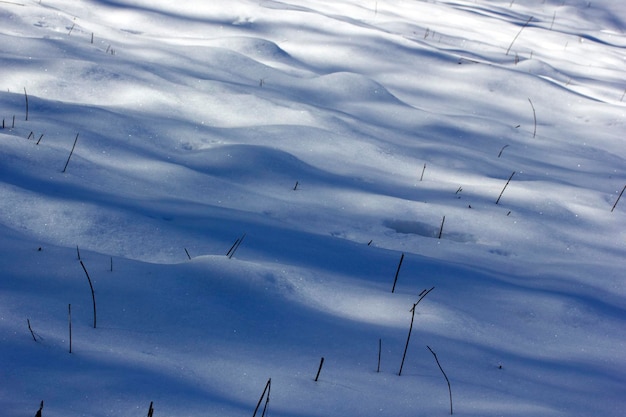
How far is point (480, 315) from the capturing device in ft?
6.42

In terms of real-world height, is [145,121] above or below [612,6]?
below

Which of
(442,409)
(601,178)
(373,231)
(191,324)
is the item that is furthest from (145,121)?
(601,178)

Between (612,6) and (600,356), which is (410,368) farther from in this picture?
(612,6)

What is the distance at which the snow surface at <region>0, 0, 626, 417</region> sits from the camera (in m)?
→ 1.50

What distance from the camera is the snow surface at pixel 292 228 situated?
150cm

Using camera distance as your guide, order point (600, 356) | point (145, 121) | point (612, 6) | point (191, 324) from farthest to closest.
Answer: point (612, 6) < point (145, 121) < point (600, 356) < point (191, 324)

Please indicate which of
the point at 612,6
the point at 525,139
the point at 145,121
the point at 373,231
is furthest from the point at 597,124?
the point at 612,6

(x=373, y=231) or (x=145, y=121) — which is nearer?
(x=373, y=231)

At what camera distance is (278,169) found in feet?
8.85

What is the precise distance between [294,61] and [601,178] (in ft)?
6.92

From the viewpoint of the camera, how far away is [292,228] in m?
2.27

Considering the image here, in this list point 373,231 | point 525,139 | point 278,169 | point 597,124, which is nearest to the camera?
point 373,231

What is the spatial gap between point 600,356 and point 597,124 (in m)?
2.67

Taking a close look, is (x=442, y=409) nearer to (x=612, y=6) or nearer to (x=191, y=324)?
(x=191, y=324)
